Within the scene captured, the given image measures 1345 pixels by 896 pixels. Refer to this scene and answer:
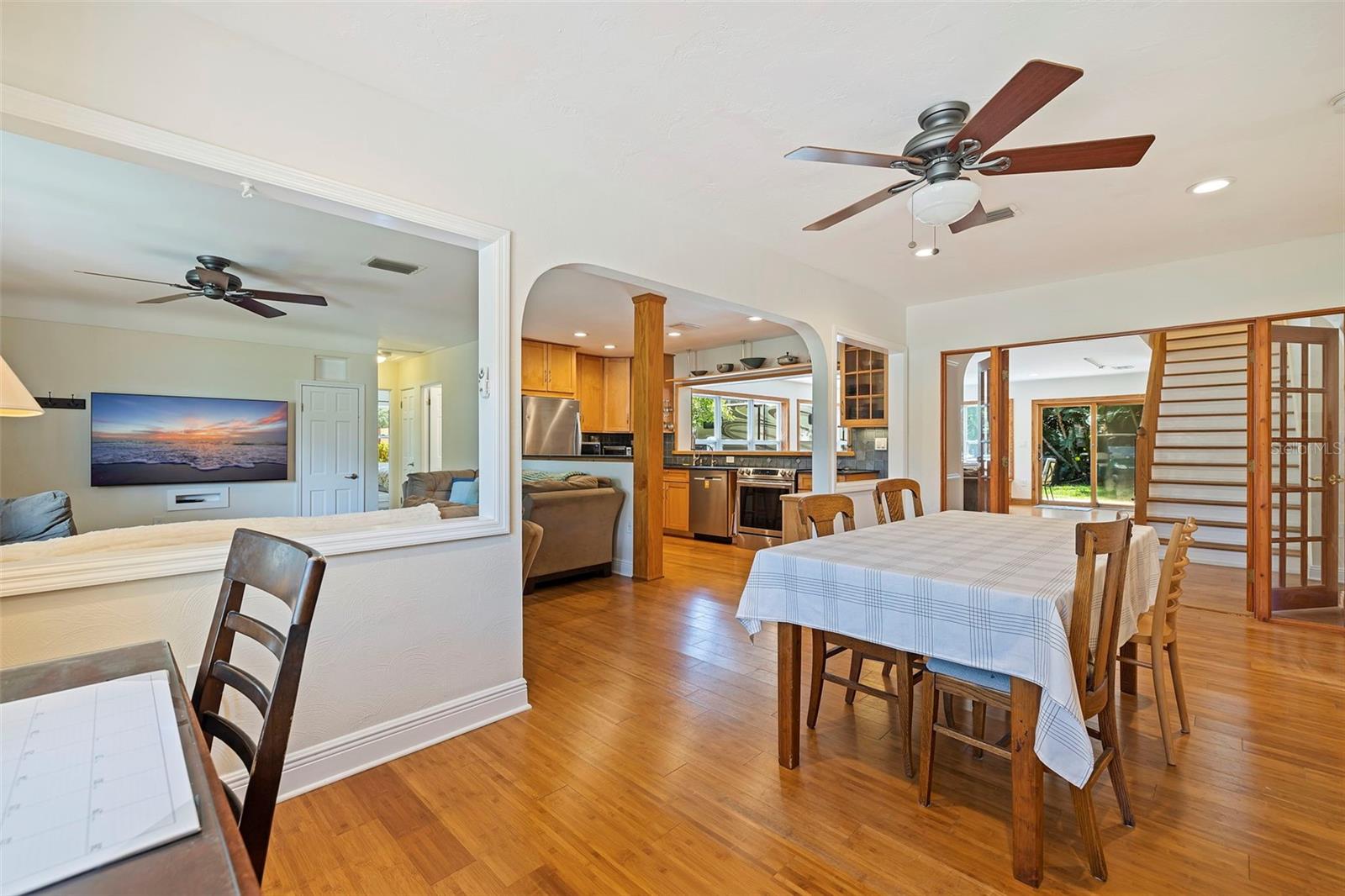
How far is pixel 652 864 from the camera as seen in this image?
5.09ft

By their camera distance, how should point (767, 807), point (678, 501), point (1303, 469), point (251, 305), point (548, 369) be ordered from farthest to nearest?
point (548, 369), point (678, 501), point (251, 305), point (1303, 469), point (767, 807)

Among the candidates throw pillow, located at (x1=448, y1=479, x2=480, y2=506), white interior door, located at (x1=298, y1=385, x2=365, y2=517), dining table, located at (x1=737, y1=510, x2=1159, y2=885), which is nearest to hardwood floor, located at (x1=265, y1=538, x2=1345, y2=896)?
dining table, located at (x1=737, y1=510, x2=1159, y2=885)

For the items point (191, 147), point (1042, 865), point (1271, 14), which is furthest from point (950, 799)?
point (191, 147)

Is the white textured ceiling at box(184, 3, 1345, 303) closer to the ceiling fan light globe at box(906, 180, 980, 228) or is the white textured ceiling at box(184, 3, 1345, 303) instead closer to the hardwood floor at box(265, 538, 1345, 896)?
the ceiling fan light globe at box(906, 180, 980, 228)

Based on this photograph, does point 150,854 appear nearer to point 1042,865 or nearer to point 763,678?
point 1042,865

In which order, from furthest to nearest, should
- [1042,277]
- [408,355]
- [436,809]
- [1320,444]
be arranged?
1. [408,355]
2. [1042,277]
3. [1320,444]
4. [436,809]

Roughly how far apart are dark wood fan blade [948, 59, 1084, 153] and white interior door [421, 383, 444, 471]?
669 cm

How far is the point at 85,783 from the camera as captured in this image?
0.65 metres

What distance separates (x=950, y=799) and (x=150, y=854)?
206 centimetres

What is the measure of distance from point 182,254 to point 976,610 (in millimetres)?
5082

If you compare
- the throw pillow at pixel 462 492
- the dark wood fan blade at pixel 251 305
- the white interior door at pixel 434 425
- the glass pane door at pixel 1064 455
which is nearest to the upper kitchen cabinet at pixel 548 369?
the white interior door at pixel 434 425

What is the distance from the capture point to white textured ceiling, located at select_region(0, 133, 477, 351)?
2816mm

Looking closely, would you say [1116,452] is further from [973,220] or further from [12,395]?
[12,395]

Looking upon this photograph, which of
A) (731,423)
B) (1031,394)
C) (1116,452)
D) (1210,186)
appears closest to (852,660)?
(1210,186)
